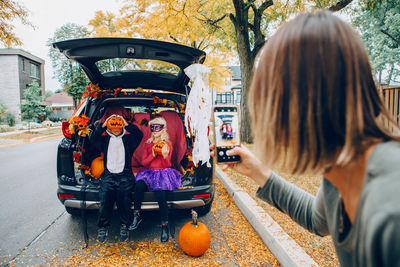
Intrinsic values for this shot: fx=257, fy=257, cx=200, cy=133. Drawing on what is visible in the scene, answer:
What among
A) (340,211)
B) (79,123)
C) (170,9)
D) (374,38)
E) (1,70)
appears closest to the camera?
(340,211)

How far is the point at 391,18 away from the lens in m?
21.3

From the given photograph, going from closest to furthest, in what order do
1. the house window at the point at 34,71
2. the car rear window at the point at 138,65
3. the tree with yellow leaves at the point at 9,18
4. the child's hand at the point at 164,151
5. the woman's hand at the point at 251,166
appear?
the woman's hand at the point at 251,166
the child's hand at the point at 164,151
the tree with yellow leaves at the point at 9,18
the car rear window at the point at 138,65
the house window at the point at 34,71

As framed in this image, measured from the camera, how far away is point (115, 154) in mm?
3475

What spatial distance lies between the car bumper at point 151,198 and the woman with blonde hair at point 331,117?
7.79 ft

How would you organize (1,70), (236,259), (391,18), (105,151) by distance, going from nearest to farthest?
(236,259) < (105,151) < (391,18) < (1,70)

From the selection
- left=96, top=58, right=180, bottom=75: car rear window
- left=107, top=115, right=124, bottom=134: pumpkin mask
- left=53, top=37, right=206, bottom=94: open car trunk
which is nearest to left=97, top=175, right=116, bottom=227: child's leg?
left=107, top=115, right=124, bottom=134: pumpkin mask

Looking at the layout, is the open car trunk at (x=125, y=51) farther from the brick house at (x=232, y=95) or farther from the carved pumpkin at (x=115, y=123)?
the brick house at (x=232, y=95)

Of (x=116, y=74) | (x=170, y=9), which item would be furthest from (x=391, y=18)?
(x=116, y=74)

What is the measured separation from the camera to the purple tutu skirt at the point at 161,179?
3155mm

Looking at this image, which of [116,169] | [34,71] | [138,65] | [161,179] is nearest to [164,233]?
[161,179]

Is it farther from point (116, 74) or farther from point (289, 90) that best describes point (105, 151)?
point (289, 90)

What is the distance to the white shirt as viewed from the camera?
11.2ft

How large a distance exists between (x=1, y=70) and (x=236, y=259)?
3604 cm

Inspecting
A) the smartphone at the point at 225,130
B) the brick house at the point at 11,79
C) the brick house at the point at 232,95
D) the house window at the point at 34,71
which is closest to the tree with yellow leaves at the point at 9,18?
the smartphone at the point at 225,130
